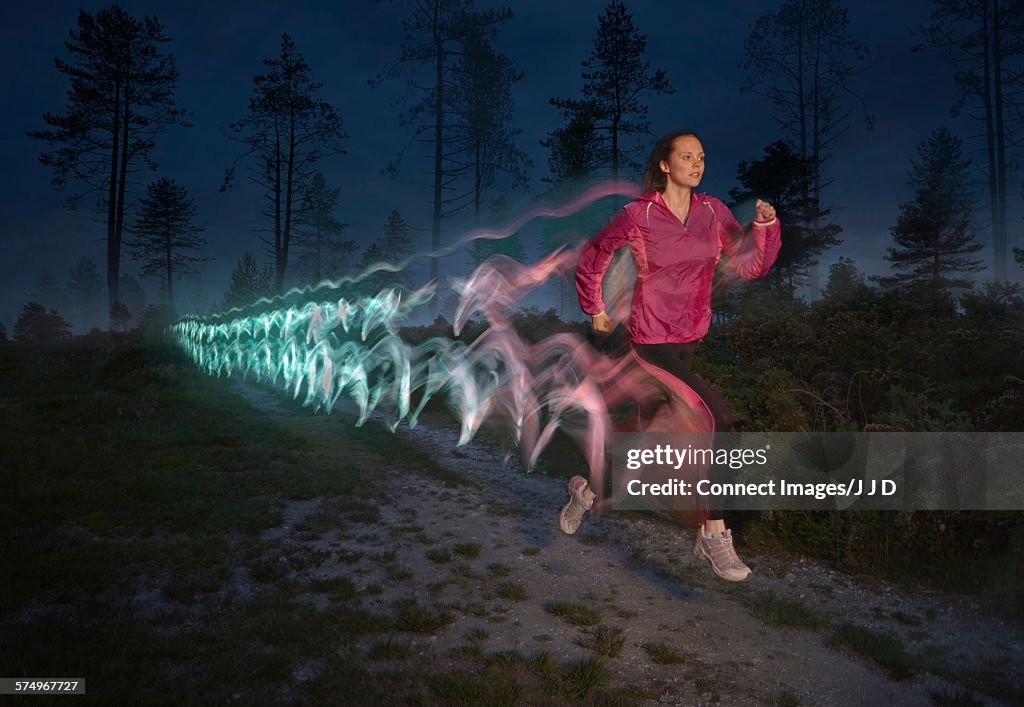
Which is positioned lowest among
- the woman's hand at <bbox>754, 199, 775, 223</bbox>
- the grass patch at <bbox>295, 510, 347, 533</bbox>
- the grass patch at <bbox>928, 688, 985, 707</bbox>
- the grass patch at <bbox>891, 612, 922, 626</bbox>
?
the grass patch at <bbox>928, 688, 985, 707</bbox>

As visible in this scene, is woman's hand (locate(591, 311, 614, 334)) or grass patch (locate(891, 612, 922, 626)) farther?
grass patch (locate(891, 612, 922, 626))

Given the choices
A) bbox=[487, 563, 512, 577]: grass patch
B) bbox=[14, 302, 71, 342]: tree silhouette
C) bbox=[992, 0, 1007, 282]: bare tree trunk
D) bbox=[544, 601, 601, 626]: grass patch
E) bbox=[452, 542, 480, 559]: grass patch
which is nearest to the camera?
bbox=[544, 601, 601, 626]: grass patch

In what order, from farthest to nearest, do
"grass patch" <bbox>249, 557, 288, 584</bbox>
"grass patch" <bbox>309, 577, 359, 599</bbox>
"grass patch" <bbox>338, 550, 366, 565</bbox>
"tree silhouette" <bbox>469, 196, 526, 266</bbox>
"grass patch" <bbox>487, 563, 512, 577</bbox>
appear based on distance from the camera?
"tree silhouette" <bbox>469, 196, 526, 266</bbox>
"grass patch" <bbox>338, 550, 366, 565</bbox>
"grass patch" <bbox>487, 563, 512, 577</bbox>
"grass patch" <bbox>249, 557, 288, 584</bbox>
"grass patch" <bbox>309, 577, 359, 599</bbox>

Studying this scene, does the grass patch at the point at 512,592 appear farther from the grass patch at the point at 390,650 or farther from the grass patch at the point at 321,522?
the grass patch at the point at 321,522

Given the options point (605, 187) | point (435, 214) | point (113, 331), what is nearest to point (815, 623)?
point (605, 187)

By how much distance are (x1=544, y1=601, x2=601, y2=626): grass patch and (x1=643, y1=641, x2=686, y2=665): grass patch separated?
0.44 m

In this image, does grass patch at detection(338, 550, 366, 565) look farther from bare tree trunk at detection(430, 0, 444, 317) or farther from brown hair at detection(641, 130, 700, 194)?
bare tree trunk at detection(430, 0, 444, 317)

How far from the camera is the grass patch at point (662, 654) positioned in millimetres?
3768

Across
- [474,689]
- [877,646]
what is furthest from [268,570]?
[877,646]

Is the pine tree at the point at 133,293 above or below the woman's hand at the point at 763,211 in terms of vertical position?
above

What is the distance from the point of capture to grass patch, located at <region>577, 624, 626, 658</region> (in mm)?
3871

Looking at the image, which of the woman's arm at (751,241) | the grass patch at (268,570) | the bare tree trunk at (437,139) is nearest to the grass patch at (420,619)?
the grass patch at (268,570)

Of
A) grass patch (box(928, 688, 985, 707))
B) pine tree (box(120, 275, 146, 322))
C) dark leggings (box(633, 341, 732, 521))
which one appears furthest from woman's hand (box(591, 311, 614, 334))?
pine tree (box(120, 275, 146, 322))

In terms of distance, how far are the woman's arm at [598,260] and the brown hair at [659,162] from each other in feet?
0.98
